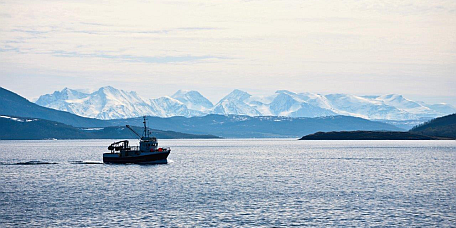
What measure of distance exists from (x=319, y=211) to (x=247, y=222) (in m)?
12.5

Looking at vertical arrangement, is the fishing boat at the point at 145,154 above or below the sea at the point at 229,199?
above

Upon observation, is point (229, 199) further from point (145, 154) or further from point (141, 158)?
point (141, 158)

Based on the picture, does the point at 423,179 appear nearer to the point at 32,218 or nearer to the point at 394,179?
the point at 394,179

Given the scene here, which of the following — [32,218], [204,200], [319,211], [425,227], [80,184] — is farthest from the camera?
[80,184]

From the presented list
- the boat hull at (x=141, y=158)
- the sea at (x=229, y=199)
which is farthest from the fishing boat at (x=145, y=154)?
the sea at (x=229, y=199)

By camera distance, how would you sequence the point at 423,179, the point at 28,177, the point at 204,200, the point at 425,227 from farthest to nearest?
the point at 28,177, the point at 423,179, the point at 204,200, the point at 425,227

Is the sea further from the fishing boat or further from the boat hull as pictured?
the fishing boat

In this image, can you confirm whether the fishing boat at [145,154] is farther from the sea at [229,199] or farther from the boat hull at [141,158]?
the sea at [229,199]

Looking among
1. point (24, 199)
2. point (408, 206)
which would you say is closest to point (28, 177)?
point (24, 199)

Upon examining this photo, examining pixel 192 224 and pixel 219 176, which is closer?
pixel 192 224

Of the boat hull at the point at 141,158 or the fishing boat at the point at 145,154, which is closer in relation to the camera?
the boat hull at the point at 141,158

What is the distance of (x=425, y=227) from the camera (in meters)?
65.1

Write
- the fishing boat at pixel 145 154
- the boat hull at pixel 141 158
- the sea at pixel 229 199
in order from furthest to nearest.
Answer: the fishing boat at pixel 145 154
the boat hull at pixel 141 158
the sea at pixel 229 199

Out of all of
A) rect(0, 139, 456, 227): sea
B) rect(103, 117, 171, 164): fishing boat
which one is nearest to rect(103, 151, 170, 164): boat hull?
rect(103, 117, 171, 164): fishing boat
